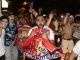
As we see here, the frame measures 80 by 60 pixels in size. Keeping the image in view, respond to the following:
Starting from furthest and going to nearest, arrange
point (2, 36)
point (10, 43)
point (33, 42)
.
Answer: point (10, 43) → point (2, 36) → point (33, 42)

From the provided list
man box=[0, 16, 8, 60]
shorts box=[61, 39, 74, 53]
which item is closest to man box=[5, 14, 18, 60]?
man box=[0, 16, 8, 60]

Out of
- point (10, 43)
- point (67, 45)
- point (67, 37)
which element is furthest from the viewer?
point (67, 37)

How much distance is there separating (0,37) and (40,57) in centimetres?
145

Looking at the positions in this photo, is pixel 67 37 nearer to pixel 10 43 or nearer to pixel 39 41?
pixel 10 43

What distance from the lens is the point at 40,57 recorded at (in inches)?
388

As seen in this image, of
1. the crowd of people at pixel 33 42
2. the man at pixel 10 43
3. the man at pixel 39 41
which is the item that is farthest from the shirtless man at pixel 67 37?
the man at pixel 39 41

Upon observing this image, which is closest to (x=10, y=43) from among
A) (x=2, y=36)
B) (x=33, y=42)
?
(x=2, y=36)

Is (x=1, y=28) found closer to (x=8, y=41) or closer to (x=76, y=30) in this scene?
(x=8, y=41)

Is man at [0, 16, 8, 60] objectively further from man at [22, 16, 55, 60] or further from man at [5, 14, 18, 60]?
man at [22, 16, 55, 60]

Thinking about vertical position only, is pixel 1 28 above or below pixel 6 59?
above

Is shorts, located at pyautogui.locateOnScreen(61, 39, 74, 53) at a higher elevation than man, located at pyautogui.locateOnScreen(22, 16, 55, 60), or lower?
lower

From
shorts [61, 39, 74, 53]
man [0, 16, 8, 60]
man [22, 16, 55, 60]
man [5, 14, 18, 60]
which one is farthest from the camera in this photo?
shorts [61, 39, 74, 53]

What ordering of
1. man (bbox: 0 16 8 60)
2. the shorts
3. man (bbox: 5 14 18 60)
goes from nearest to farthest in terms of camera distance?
man (bbox: 0 16 8 60) < man (bbox: 5 14 18 60) < the shorts

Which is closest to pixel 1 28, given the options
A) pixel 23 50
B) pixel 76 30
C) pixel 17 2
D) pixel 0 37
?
pixel 0 37
